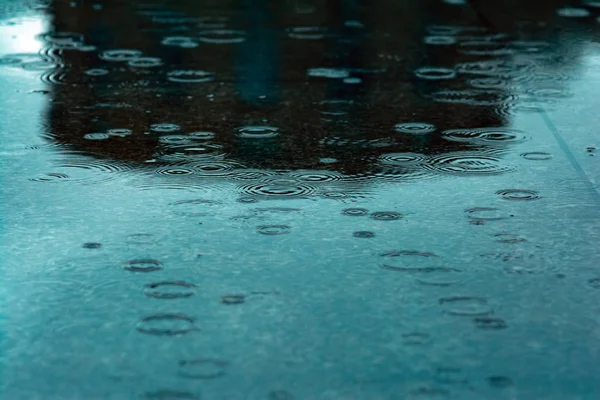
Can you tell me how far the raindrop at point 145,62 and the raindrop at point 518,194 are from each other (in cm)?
279

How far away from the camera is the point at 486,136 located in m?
4.22

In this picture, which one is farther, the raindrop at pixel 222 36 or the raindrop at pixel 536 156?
the raindrop at pixel 222 36

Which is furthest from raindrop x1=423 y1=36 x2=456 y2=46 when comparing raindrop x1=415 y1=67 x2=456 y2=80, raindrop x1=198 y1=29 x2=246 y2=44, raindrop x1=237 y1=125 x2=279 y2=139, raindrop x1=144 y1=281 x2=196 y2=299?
raindrop x1=144 y1=281 x2=196 y2=299

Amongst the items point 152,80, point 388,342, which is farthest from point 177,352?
point 152,80

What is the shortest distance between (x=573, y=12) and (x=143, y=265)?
5662 mm

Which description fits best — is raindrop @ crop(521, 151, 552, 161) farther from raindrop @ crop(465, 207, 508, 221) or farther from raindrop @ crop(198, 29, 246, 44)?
raindrop @ crop(198, 29, 246, 44)

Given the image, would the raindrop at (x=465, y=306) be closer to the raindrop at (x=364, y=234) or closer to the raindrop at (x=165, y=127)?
the raindrop at (x=364, y=234)

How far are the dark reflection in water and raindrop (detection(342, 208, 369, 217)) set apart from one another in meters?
0.45

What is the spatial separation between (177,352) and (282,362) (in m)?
0.25

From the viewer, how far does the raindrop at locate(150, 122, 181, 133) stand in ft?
14.1

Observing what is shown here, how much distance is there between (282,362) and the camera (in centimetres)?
228

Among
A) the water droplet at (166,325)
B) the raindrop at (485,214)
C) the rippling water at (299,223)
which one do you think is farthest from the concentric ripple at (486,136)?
the water droplet at (166,325)

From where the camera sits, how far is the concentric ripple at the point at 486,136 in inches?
163

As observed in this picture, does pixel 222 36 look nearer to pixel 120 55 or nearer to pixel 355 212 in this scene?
pixel 120 55
